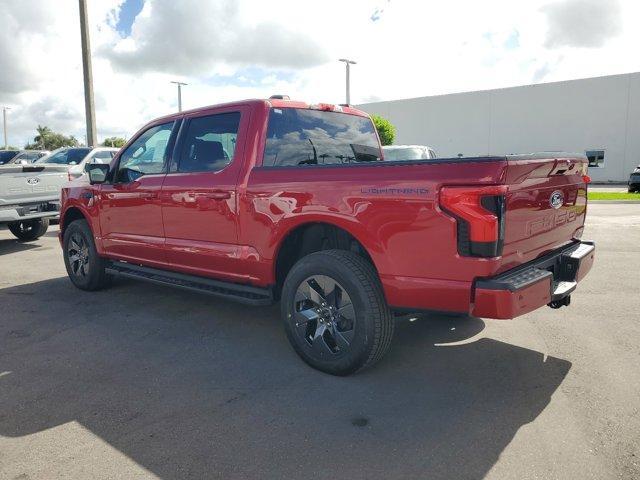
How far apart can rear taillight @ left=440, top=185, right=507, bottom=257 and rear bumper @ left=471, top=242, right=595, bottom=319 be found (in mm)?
197

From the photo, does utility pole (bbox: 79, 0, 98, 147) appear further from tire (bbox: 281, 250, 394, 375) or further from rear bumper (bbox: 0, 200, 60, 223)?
tire (bbox: 281, 250, 394, 375)

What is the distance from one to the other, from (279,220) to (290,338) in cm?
88

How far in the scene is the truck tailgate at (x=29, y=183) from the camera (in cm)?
851

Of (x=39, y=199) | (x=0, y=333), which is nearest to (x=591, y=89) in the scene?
(x=39, y=199)

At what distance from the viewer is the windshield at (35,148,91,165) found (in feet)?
43.4

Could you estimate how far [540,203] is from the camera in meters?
3.33

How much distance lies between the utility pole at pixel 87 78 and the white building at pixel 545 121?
1068 inches

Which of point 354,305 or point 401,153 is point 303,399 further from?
point 401,153

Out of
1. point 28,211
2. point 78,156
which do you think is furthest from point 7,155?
point 28,211

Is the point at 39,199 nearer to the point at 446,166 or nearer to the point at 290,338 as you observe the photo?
the point at 290,338

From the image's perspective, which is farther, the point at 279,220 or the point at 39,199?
the point at 39,199

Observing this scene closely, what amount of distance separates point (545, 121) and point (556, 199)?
35067 millimetres

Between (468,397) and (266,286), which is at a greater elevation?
(266,286)

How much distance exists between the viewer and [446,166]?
9.65ft
